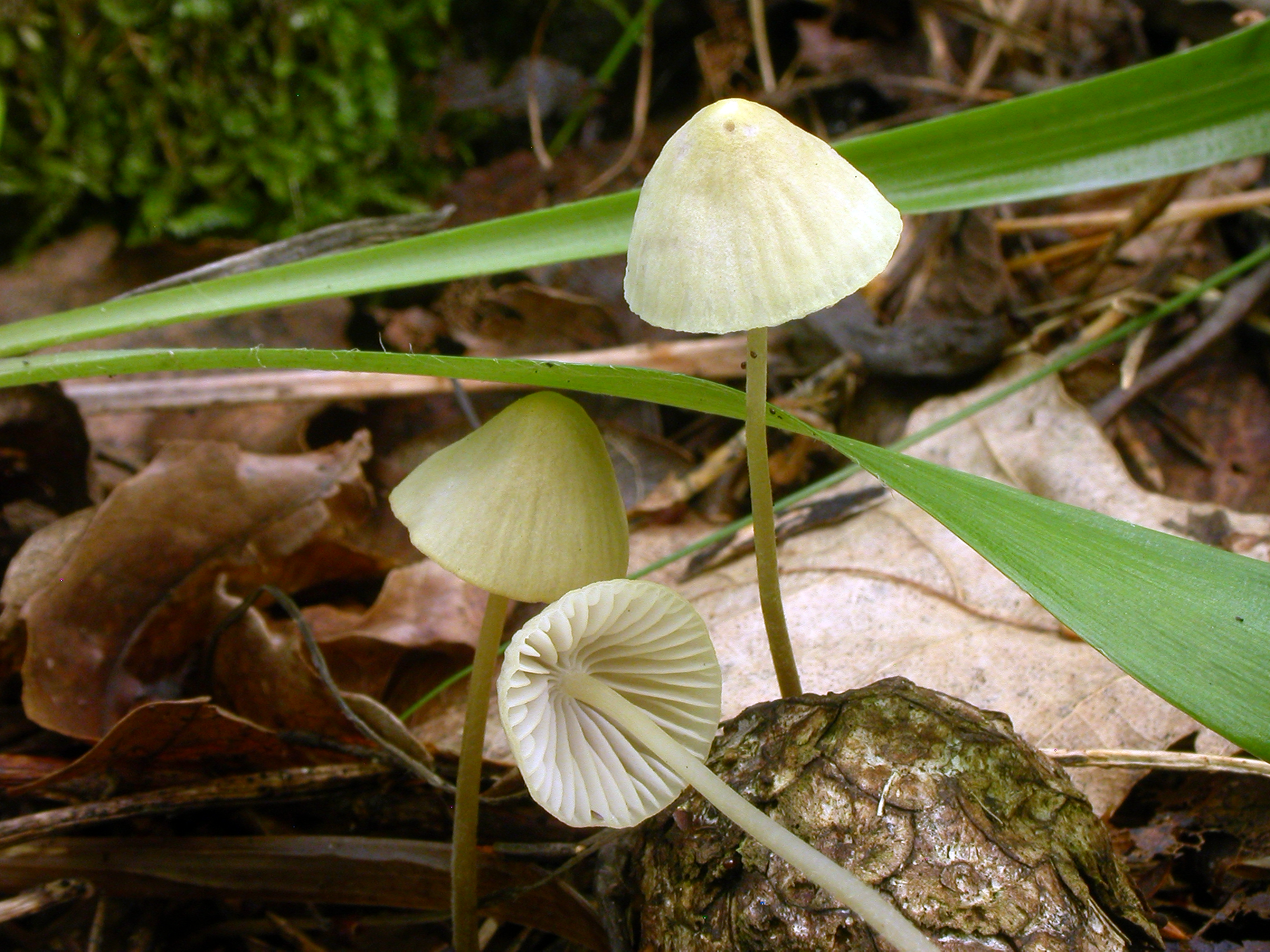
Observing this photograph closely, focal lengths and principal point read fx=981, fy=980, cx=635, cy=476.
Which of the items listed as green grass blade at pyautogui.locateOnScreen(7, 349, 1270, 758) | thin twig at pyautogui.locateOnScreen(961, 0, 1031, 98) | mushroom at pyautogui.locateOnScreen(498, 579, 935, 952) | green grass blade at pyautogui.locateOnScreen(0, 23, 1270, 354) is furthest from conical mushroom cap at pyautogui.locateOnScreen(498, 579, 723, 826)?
thin twig at pyautogui.locateOnScreen(961, 0, 1031, 98)

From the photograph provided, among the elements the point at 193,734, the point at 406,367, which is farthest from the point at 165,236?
the point at 406,367

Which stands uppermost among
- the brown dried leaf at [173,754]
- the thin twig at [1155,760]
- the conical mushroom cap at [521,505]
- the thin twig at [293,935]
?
the conical mushroom cap at [521,505]

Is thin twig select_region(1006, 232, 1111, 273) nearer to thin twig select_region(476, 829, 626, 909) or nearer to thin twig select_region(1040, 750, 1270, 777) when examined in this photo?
thin twig select_region(1040, 750, 1270, 777)

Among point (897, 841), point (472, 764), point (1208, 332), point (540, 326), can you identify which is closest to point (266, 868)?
point (472, 764)

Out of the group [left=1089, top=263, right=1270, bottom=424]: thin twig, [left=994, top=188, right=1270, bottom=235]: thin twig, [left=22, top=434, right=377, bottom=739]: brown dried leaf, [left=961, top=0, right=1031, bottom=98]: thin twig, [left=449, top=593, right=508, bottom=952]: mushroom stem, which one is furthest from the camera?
[left=961, top=0, right=1031, bottom=98]: thin twig

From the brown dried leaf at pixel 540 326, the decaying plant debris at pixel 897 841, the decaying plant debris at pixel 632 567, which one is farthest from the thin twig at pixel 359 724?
the brown dried leaf at pixel 540 326

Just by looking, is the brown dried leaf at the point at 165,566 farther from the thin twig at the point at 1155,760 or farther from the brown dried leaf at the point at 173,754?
the thin twig at the point at 1155,760

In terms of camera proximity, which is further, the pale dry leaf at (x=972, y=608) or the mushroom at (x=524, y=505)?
the pale dry leaf at (x=972, y=608)
